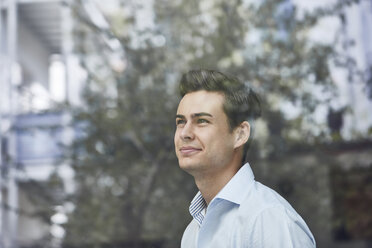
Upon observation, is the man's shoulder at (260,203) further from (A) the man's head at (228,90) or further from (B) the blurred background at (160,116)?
(B) the blurred background at (160,116)

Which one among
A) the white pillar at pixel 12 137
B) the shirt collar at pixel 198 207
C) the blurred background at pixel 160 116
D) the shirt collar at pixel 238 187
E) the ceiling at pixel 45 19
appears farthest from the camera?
the ceiling at pixel 45 19

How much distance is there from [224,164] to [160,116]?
3124mm

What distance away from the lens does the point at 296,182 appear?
4.17m

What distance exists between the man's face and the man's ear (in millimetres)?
16

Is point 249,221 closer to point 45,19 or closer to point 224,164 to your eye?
point 224,164

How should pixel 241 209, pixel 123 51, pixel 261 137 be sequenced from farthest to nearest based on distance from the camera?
pixel 123 51, pixel 261 137, pixel 241 209

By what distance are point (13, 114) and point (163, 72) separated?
1242 millimetres

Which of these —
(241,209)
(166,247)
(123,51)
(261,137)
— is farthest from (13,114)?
(241,209)

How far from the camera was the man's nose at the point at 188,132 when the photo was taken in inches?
42.0

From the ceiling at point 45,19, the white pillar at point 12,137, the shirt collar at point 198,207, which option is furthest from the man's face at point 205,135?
the ceiling at point 45,19

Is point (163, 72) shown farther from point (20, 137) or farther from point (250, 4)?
point (20, 137)

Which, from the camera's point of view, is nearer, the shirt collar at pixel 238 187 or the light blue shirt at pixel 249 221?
the light blue shirt at pixel 249 221

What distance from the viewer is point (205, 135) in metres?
1.06

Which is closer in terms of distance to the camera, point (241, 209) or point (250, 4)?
point (241, 209)
